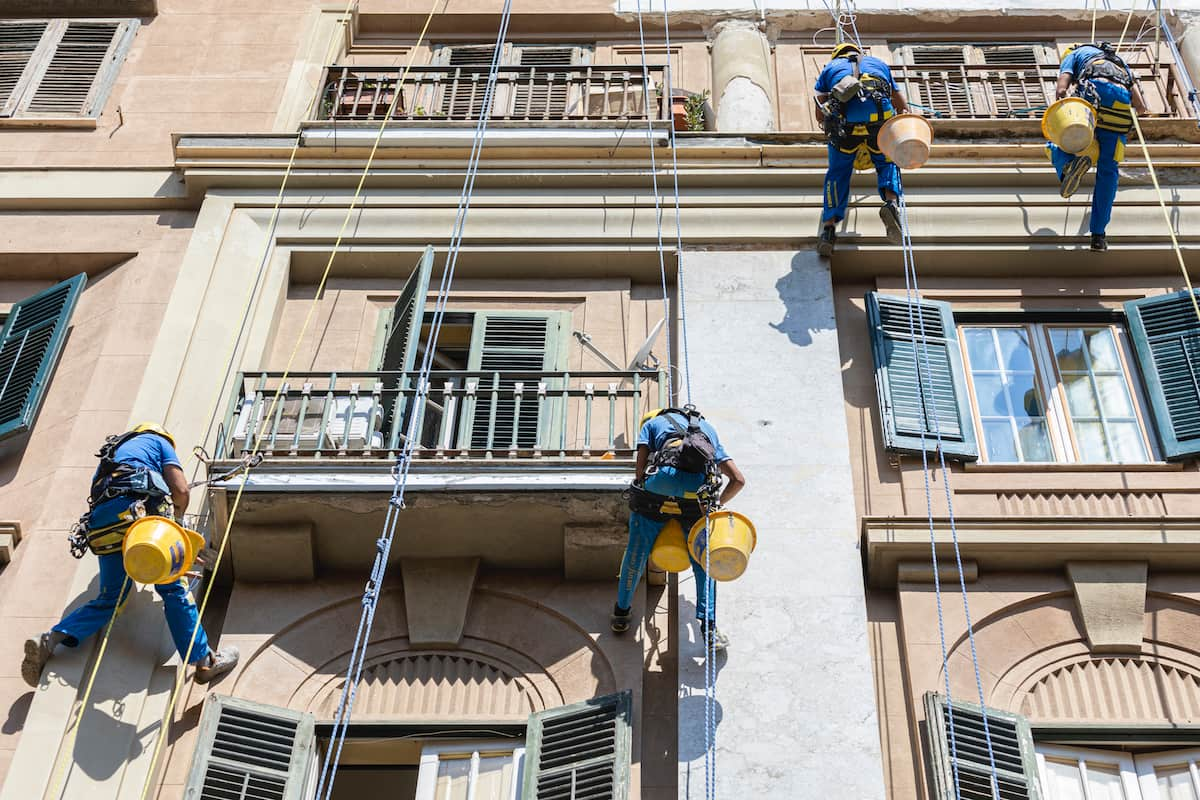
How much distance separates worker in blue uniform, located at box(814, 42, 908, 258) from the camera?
13.2m

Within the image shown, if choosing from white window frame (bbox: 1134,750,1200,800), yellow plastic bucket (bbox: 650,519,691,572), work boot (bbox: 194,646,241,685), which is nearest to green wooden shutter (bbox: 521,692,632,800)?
yellow plastic bucket (bbox: 650,519,691,572)

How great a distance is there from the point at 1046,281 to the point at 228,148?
7549mm

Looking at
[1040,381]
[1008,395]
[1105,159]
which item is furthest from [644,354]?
[1105,159]

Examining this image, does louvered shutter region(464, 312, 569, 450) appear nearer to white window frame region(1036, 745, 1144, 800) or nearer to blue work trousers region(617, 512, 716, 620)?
blue work trousers region(617, 512, 716, 620)

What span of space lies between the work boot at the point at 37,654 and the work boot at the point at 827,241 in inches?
271

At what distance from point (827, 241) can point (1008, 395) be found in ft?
6.65

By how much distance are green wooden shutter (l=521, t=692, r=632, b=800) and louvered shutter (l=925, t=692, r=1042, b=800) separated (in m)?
1.99

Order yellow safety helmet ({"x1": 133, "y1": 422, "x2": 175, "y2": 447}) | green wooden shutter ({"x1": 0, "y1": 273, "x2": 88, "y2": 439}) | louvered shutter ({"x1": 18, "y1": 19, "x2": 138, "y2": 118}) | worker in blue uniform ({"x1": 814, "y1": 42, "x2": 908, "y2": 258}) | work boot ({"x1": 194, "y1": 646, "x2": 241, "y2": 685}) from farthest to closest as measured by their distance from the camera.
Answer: louvered shutter ({"x1": 18, "y1": 19, "x2": 138, "y2": 118}) < worker in blue uniform ({"x1": 814, "y1": 42, "x2": 908, "y2": 258}) < green wooden shutter ({"x1": 0, "y1": 273, "x2": 88, "y2": 439}) < yellow safety helmet ({"x1": 133, "y1": 422, "x2": 175, "y2": 447}) < work boot ({"x1": 194, "y1": 646, "x2": 241, "y2": 685})

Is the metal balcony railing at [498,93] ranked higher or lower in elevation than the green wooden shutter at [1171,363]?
higher

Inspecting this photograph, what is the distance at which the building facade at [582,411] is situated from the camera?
34.8ft

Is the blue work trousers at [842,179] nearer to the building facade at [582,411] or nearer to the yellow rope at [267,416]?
the building facade at [582,411]

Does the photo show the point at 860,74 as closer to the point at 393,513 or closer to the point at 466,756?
the point at 393,513

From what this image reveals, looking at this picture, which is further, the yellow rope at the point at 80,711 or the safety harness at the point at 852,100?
the safety harness at the point at 852,100

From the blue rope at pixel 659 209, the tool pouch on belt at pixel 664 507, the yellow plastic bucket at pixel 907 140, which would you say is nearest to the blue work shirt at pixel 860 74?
the yellow plastic bucket at pixel 907 140
